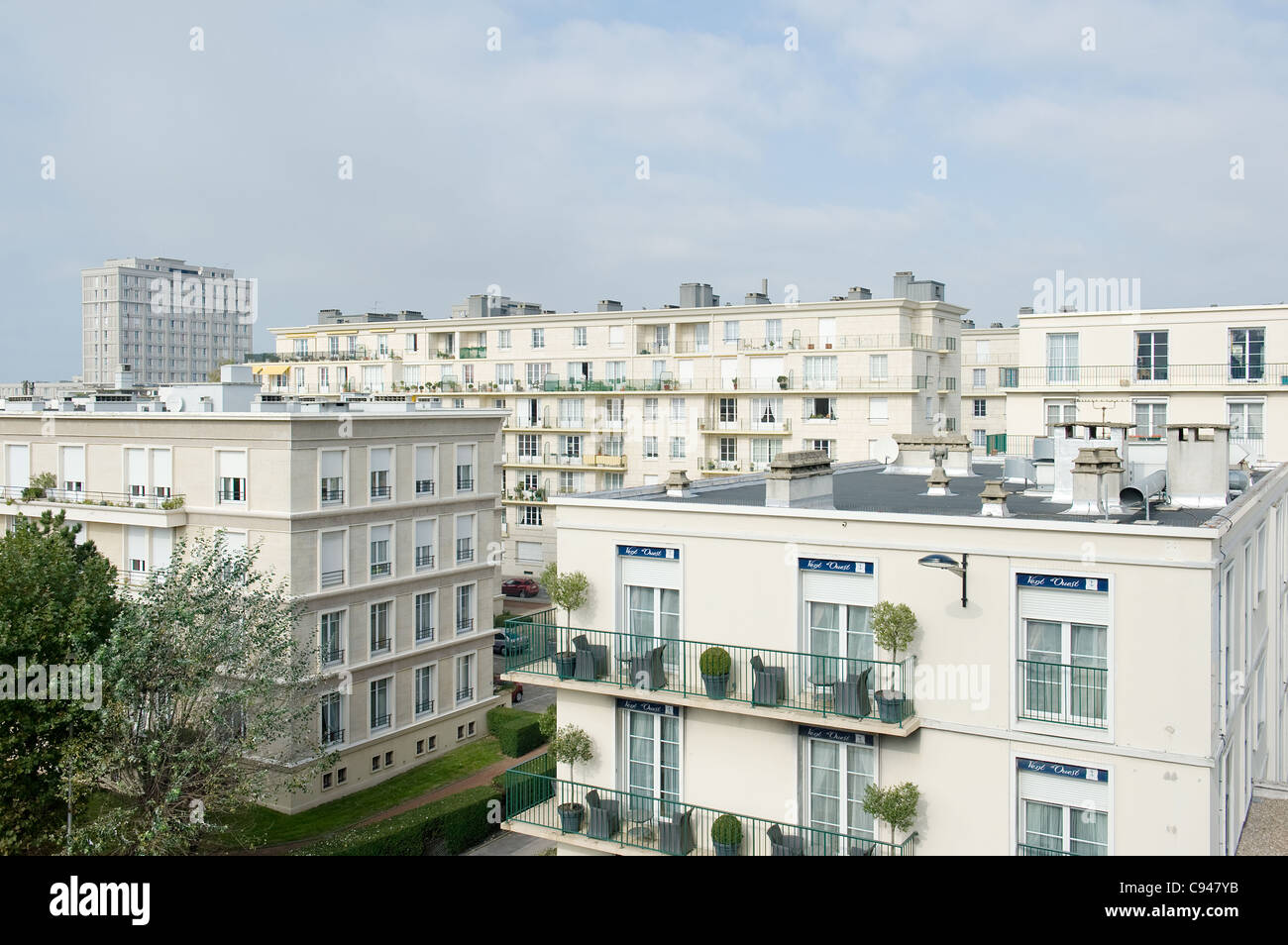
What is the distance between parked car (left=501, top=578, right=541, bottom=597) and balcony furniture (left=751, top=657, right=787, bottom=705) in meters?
51.4

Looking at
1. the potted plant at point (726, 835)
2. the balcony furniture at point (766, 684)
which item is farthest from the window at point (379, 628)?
the balcony furniture at point (766, 684)

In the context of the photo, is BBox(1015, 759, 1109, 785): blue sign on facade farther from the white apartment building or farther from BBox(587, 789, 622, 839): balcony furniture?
the white apartment building

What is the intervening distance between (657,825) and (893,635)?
18.9 ft

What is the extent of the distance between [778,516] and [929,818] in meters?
5.44

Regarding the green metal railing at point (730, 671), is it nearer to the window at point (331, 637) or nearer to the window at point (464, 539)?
the window at point (331, 637)

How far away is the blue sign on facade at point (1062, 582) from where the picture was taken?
1503 centimetres

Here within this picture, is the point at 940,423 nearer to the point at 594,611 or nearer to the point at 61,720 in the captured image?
the point at 594,611

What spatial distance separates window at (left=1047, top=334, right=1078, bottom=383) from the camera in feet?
152

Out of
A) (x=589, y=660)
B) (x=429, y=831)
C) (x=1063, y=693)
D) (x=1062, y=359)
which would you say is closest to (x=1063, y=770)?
(x=1063, y=693)

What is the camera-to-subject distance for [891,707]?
16062 millimetres

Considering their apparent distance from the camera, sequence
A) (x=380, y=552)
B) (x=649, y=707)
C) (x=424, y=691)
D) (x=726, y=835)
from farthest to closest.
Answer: (x=424, y=691)
(x=380, y=552)
(x=649, y=707)
(x=726, y=835)

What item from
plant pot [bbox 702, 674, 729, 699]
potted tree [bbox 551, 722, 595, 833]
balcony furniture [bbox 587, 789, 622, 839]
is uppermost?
plant pot [bbox 702, 674, 729, 699]

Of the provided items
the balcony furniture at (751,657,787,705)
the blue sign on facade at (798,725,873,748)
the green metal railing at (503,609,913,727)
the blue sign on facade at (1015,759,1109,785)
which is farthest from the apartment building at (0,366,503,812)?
the blue sign on facade at (1015,759,1109,785)

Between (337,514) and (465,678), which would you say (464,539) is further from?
(337,514)
